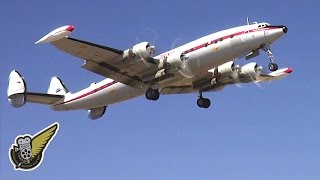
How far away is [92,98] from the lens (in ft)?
142

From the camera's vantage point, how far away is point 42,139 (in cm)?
2225

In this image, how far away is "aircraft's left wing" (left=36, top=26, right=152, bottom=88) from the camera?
35053 mm

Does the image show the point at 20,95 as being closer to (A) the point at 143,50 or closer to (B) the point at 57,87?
(B) the point at 57,87

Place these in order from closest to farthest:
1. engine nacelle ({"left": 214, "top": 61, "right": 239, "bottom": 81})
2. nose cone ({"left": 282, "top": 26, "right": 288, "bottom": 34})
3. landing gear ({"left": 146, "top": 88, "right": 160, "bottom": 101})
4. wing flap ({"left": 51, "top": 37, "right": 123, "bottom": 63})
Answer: wing flap ({"left": 51, "top": 37, "right": 123, "bottom": 63})
nose cone ({"left": 282, "top": 26, "right": 288, "bottom": 34})
landing gear ({"left": 146, "top": 88, "right": 160, "bottom": 101})
engine nacelle ({"left": 214, "top": 61, "right": 239, "bottom": 81})

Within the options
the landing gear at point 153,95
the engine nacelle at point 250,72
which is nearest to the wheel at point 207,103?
the engine nacelle at point 250,72

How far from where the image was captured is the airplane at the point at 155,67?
3681 cm

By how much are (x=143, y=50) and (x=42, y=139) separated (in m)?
16.0

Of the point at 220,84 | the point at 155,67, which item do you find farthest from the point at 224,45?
the point at 220,84

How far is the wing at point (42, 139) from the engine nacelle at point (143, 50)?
15512 millimetres

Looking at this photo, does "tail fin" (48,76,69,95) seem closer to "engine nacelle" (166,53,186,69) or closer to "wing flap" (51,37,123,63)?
"wing flap" (51,37,123,63)

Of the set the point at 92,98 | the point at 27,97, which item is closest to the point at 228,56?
the point at 92,98

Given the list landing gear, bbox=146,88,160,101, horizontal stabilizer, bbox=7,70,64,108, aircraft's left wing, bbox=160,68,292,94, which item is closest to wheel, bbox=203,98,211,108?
aircraft's left wing, bbox=160,68,292,94

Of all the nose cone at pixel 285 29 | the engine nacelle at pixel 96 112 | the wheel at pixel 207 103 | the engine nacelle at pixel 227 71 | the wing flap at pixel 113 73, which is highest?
the nose cone at pixel 285 29

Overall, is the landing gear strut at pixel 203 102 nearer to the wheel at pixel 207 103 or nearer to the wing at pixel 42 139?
the wheel at pixel 207 103
